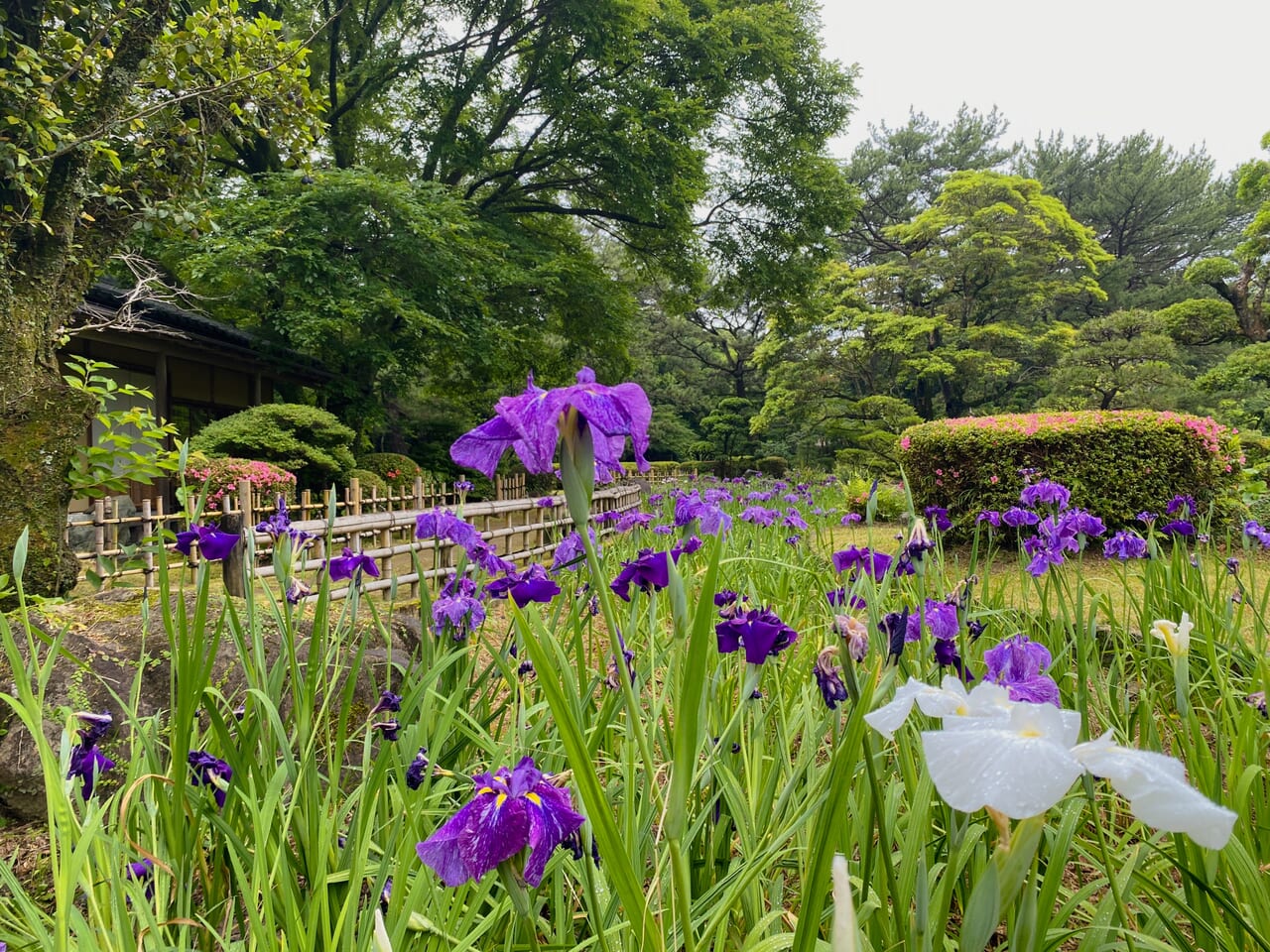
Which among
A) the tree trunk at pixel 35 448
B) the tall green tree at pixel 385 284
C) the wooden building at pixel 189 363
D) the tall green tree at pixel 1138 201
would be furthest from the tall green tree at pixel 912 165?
the tree trunk at pixel 35 448

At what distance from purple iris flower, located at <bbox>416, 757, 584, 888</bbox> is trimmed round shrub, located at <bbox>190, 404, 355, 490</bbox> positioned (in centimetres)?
731

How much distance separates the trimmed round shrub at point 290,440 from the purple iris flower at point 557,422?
286 inches

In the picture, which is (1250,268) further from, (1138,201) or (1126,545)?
(1126,545)

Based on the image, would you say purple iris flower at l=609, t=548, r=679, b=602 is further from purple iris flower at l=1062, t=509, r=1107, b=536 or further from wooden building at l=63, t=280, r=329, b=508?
wooden building at l=63, t=280, r=329, b=508

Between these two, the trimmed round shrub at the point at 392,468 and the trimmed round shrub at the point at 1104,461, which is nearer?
the trimmed round shrub at the point at 1104,461

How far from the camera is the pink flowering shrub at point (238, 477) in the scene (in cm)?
594

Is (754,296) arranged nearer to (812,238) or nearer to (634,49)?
(812,238)

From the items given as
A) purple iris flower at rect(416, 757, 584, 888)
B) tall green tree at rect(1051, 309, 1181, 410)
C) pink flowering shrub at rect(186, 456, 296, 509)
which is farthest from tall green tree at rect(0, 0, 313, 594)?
tall green tree at rect(1051, 309, 1181, 410)

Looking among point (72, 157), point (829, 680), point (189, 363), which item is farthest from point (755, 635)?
point (189, 363)

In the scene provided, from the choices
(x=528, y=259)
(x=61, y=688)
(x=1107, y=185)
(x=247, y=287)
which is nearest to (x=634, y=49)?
(x=528, y=259)

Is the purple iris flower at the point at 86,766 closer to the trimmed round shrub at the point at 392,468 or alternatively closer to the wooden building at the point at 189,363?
the wooden building at the point at 189,363

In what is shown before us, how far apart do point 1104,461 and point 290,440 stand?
7.93 m

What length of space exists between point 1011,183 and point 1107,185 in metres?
9.65

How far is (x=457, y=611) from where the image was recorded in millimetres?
1390
